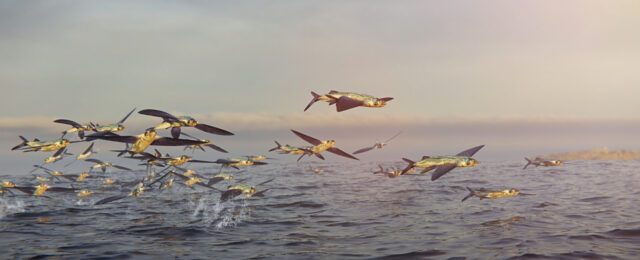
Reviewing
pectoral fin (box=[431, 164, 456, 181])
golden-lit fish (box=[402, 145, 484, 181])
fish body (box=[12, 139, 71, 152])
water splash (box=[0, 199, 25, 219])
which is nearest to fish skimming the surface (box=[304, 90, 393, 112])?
pectoral fin (box=[431, 164, 456, 181])

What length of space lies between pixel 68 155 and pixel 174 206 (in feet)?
13.9

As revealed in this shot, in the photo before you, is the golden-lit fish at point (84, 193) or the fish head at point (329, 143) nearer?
the fish head at point (329, 143)

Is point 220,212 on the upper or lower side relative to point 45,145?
lower

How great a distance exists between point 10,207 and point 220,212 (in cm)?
906

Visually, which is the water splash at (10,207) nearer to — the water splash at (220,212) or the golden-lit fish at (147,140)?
the water splash at (220,212)

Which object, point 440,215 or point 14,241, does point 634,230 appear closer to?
point 440,215

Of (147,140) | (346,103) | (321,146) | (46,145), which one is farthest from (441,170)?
(46,145)

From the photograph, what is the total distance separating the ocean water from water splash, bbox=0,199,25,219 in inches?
1.7

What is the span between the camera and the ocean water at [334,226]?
37.8 feet

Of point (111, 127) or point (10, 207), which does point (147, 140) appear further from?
point (10, 207)

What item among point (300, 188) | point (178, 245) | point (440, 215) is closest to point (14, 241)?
point (178, 245)

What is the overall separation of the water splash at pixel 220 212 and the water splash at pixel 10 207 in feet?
21.7

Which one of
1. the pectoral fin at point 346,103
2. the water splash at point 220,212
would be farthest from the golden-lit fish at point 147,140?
the water splash at point 220,212

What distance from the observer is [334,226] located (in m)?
14.9
